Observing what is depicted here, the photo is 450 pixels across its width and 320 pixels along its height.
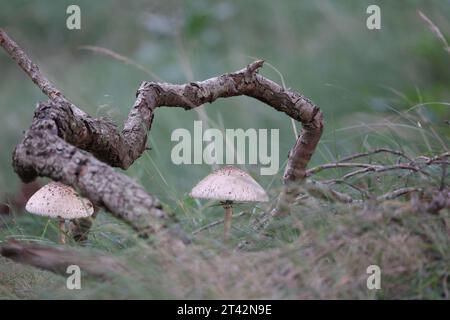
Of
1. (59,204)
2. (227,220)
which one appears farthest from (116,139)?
(227,220)

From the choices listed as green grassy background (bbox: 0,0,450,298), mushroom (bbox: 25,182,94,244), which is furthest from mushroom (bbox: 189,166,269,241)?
mushroom (bbox: 25,182,94,244)

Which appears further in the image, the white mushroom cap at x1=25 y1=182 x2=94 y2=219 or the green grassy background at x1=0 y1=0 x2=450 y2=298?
the white mushroom cap at x1=25 y1=182 x2=94 y2=219

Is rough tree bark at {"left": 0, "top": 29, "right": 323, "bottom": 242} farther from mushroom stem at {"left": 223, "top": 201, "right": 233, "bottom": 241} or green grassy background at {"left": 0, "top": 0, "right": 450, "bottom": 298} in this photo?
mushroom stem at {"left": 223, "top": 201, "right": 233, "bottom": 241}

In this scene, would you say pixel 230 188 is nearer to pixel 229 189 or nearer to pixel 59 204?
pixel 229 189

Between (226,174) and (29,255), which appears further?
(226,174)

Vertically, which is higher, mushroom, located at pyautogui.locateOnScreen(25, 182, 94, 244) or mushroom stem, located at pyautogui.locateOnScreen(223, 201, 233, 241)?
mushroom, located at pyautogui.locateOnScreen(25, 182, 94, 244)

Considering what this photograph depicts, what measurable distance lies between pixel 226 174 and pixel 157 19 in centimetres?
543

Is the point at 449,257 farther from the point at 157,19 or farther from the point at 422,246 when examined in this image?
the point at 157,19

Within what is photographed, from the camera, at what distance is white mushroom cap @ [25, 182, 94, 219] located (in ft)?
7.11

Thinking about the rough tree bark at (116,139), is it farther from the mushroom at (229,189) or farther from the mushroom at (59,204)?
the mushroom at (229,189)

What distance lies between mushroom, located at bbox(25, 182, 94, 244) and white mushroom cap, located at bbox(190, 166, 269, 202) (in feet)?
1.30

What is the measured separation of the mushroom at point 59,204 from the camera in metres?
2.17

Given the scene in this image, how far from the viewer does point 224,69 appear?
6.07 meters

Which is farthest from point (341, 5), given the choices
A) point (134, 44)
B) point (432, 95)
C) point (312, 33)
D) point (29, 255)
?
point (29, 255)
